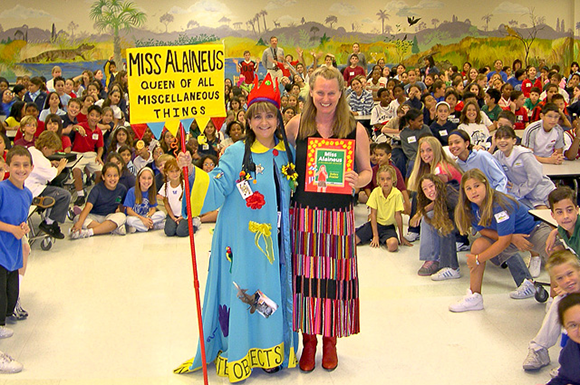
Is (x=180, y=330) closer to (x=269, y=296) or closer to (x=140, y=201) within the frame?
(x=269, y=296)

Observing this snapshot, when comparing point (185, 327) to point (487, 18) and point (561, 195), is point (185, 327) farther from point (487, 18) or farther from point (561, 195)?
point (487, 18)

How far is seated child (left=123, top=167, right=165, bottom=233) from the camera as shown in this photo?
6547 mm

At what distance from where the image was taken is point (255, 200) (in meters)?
3.35

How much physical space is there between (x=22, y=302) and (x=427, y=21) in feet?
50.9

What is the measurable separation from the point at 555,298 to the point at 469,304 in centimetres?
97

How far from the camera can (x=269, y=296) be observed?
3410 millimetres

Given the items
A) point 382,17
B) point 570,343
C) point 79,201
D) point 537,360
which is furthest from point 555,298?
point 382,17

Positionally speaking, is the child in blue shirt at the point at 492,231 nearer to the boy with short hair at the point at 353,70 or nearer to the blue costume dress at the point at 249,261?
the blue costume dress at the point at 249,261

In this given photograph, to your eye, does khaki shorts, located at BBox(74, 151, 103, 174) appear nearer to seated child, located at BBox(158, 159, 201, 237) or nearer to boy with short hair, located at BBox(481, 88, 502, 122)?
seated child, located at BBox(158, 159, 201, 237)

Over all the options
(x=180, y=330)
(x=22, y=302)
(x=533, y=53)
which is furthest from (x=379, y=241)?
(x=533, y=53)

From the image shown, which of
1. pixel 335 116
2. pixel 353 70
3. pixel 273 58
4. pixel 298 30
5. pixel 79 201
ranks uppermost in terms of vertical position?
pixel 298 30

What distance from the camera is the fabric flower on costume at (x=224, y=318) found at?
3459 mm

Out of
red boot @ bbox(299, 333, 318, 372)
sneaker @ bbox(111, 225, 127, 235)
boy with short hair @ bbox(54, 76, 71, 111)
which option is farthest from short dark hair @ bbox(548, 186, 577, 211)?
boy with short hair @ bbox(54, 76, 71, 111)

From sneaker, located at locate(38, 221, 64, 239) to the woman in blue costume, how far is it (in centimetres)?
316
